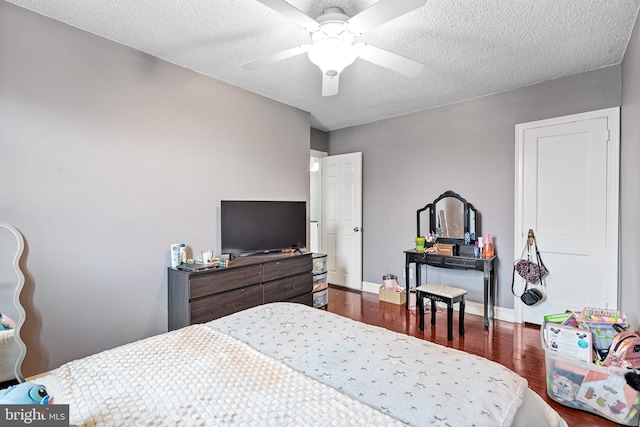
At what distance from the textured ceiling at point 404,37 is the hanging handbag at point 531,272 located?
5.58 feet

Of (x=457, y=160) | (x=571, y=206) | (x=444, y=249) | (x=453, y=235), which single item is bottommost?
(x=444, y=249)

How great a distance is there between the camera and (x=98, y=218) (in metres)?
2.35

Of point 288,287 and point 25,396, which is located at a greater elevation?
point 25,396

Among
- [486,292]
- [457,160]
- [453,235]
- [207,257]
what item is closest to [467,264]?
[486,292]

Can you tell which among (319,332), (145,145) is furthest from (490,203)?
(145,145)

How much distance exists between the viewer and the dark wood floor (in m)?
2.10

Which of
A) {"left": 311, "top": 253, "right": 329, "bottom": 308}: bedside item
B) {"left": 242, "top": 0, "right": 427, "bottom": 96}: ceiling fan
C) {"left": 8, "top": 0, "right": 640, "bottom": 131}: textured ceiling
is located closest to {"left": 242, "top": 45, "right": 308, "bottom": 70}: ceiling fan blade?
{"left": 242, "top": 0, "right": 427, "bottom": 96}: ceiling fan

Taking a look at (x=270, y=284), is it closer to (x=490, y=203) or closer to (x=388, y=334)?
(x=388, y=334)

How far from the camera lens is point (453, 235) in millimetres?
3738

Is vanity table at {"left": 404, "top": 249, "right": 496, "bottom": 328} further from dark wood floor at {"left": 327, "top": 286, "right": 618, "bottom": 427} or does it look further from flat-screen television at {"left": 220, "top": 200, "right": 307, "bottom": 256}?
flat-screen television at {"left": 220, "top": 200, "right": 307, "bottom": 256}

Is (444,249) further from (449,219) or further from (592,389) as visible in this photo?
(592,389)

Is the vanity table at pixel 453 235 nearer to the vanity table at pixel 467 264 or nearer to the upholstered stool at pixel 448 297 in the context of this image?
the vanity table at pixel 467 264

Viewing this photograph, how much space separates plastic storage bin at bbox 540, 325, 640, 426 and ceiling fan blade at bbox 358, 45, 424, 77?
2.07 metres

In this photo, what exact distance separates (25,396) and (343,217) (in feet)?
13.6
